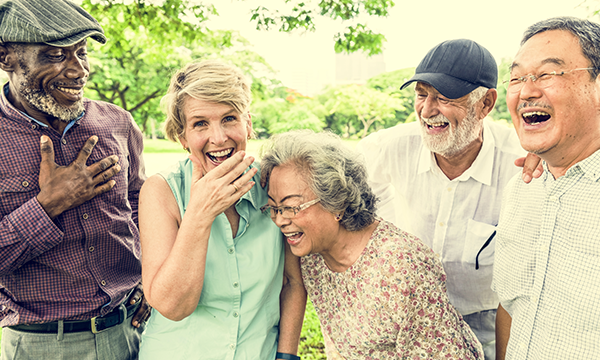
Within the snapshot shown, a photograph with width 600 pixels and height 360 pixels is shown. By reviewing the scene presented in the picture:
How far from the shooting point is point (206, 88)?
2.04m

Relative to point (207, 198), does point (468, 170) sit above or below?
below

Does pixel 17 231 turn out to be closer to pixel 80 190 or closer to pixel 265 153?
pixel 80 190

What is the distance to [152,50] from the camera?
8.30 metres

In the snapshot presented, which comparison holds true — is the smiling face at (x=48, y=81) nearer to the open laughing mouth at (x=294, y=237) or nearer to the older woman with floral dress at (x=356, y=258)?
the older woman with floral dress at (x=356, y=258)

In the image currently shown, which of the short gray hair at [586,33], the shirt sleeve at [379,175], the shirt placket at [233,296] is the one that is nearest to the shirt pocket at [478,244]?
the shirt sleeve at [379,175]

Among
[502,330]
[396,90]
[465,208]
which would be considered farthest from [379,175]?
[396,90]

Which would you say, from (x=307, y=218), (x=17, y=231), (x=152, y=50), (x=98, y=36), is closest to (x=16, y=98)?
(x=98, y=36)

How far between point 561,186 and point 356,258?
1126mm

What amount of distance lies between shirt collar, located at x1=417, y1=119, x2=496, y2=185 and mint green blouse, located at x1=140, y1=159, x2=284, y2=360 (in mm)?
1532

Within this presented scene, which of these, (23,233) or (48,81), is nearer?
(23,233)

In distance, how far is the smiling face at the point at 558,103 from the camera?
1.72 meters

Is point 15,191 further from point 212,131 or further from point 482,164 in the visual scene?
point 482,164

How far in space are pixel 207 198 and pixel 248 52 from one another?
20.9 metres

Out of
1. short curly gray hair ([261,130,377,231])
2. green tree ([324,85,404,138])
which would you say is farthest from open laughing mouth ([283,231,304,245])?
green tree ([324,85,404,138])
